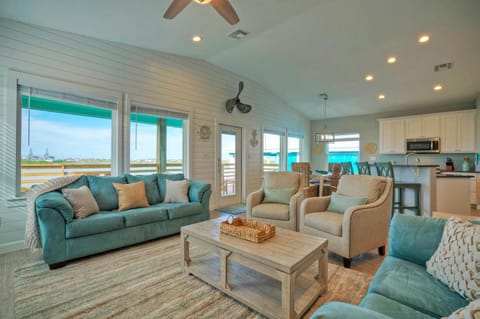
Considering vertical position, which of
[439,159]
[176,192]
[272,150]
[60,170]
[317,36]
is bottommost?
[176,192]

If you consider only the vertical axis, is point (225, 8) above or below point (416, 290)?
above

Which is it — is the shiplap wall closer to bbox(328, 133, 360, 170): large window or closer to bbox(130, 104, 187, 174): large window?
bbox(130, 104, 187, 174): large window

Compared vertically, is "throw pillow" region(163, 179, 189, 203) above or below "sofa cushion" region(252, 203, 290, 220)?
above

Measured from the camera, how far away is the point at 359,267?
2.57 metres

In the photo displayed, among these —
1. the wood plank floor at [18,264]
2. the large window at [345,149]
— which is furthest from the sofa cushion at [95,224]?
the large window at [345,149]

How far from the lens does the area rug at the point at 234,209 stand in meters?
5.01

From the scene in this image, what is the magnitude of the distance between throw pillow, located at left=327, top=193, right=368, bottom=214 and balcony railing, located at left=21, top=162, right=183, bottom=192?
333cm

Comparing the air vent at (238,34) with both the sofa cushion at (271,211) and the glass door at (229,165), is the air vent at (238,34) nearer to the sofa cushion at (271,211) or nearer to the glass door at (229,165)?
the glass door at (229,165)

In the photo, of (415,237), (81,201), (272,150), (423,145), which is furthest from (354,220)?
(423,145)

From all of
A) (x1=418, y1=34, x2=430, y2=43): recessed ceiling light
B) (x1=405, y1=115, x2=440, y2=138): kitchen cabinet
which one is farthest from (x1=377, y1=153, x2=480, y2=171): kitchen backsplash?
(x1=418, y1=34, x2=430, y2=43): recessed ceiling light

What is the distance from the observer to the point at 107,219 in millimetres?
2865

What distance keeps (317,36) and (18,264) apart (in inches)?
205

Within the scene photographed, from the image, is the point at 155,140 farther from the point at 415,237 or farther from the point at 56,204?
the point at 415,237

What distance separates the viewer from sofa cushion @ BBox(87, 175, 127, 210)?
10.7 ft
